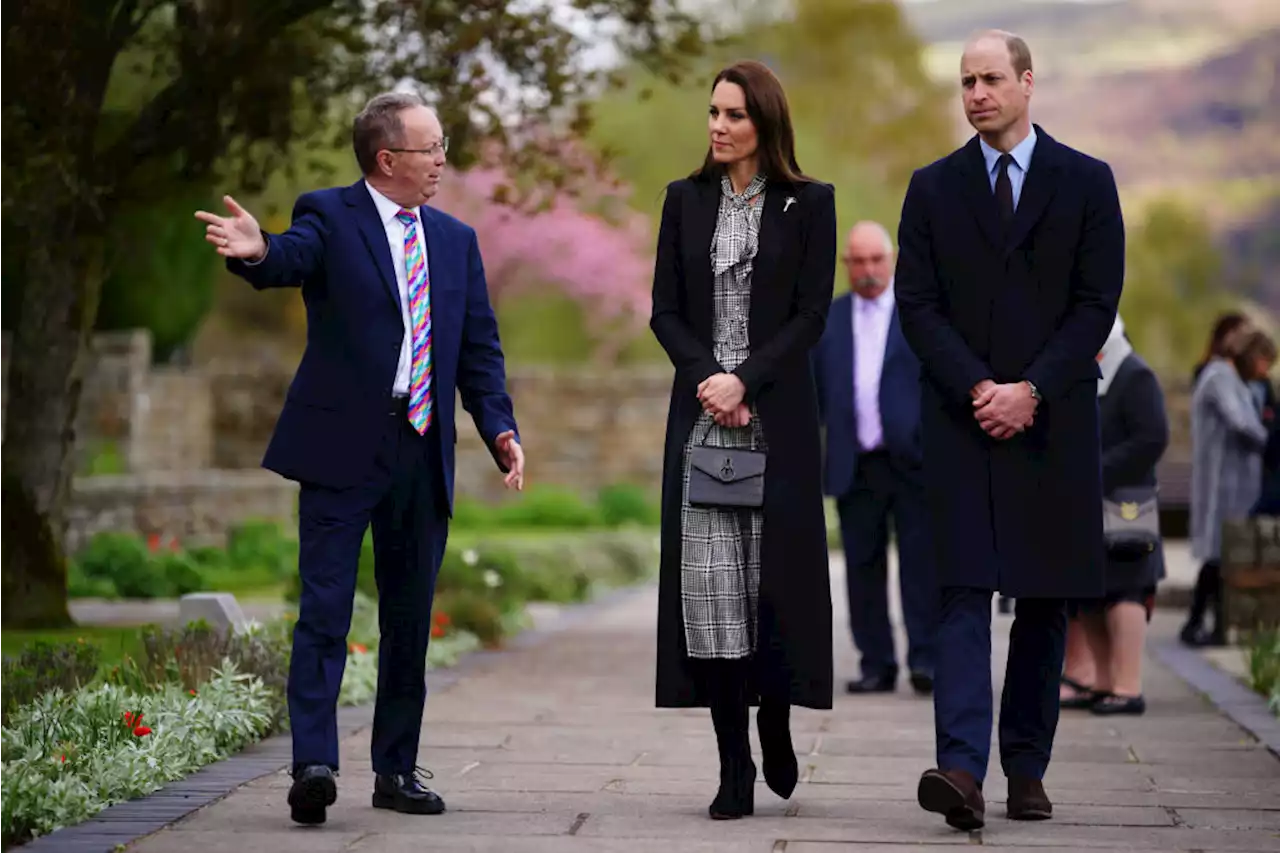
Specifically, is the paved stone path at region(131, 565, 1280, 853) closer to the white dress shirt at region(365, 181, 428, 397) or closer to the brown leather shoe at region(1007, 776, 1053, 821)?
Result: the brown leather shoe at region(1007, 776, 1053, 821)

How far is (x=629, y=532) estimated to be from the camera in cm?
1967

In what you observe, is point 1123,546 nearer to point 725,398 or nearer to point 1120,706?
point 1120,706

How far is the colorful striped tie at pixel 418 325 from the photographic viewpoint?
5883 millimetres

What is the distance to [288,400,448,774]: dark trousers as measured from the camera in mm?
5719

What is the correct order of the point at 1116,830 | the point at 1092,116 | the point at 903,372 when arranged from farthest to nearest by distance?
the point at 1092,116 → the point at 903,372 → the point at 1116,830

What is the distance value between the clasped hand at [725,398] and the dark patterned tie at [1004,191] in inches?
34.7

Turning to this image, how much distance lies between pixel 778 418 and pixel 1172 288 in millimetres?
59092

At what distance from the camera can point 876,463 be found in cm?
966

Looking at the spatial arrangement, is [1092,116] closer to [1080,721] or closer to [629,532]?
[629,532]

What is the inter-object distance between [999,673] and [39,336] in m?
4.79

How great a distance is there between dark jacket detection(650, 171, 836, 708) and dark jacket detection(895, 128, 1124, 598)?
0.29 m

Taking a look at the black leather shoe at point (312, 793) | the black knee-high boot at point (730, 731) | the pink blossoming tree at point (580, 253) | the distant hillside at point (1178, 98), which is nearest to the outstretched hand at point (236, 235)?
the black leather shoe at point (312, 793)

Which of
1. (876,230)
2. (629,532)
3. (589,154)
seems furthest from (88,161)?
(629,532)

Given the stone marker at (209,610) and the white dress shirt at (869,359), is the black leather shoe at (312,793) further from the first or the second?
the white dress shirt at (869,359)
